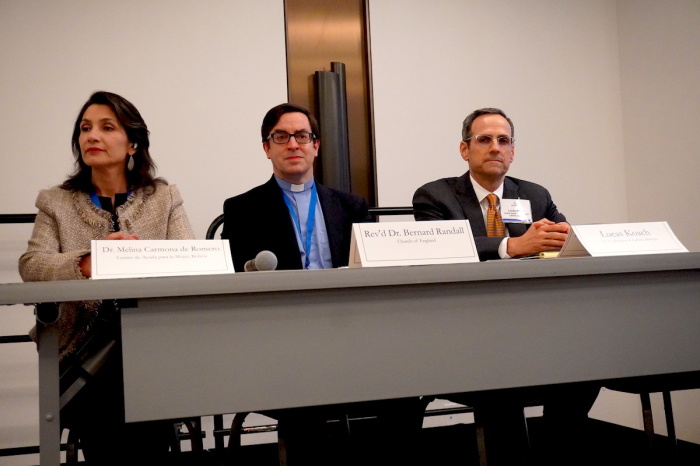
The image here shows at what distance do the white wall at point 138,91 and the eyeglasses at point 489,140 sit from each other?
45.9 inches

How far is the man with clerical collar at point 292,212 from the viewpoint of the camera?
7.54 ft

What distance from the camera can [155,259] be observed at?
1.29 meters

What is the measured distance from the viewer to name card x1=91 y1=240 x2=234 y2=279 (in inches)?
49.0

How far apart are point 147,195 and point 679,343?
1526 mm

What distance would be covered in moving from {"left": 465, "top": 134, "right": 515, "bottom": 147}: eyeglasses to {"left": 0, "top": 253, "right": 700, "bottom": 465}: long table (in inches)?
47.0

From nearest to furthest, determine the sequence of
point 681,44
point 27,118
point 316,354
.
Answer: point 316,354
point 27,118
point 681,44

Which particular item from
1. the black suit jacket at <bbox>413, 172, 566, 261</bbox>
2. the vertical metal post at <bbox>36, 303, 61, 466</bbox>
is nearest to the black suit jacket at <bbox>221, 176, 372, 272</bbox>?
the black suit jacket at <bbox>413, 172, 566, 261</bbox>

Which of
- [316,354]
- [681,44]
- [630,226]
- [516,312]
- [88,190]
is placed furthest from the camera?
[681,44]

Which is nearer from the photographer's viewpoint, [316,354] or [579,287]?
[316,354]

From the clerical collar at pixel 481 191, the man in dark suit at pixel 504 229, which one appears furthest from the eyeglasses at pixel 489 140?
the clerical collar at pixel 481 191

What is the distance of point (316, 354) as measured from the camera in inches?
48.1

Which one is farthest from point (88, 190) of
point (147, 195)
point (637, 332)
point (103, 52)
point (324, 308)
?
point (637, 332)

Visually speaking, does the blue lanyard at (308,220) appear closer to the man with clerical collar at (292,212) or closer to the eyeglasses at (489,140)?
the man with clerical collar at (292,212)

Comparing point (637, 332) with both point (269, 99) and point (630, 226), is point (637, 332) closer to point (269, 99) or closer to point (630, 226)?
point (630, 226)
